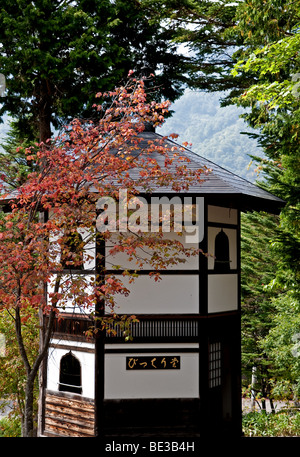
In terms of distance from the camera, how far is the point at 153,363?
428 inches

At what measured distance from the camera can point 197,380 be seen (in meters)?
10.9

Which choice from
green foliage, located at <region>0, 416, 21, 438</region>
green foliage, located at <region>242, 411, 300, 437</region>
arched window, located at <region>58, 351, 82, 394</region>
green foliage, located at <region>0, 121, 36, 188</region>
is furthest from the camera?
green foliage, located at <region>0, 416, 21, 438</region>

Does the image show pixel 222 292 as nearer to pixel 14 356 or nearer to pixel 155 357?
pixel 155 357

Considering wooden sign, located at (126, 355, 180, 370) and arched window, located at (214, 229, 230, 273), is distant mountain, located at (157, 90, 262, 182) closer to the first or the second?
arched window, located at (214, 229, 230, 273)

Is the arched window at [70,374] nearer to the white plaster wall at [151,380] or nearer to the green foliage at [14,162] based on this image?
the white plaster wall at [151,380]

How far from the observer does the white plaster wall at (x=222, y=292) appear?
→ 37.4ft

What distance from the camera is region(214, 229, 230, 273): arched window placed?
11.8 meters

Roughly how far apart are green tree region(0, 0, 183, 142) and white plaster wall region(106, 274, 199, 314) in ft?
14.9

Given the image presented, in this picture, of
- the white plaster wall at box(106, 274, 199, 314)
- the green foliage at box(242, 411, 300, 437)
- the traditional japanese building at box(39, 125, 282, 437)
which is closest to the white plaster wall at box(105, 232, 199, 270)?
the traditional japanese building at box(39, 125, 282, 437)

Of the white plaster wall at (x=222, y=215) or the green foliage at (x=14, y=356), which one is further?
the green foliage at (x=14, y=356)

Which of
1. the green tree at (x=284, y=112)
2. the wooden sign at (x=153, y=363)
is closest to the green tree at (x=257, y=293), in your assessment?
the green tree at (x=284, y=112)

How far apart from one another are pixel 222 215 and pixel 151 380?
3.97 meters

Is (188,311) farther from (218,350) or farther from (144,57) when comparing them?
(144,57)

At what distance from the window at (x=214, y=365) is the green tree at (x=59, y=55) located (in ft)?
20.5
